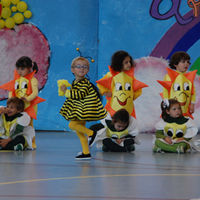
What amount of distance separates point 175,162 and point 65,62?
198 inches

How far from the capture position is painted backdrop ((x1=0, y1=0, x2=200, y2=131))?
9672mm

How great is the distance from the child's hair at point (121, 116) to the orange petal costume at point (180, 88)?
0.74 meters

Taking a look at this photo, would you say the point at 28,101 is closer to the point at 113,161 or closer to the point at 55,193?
the point at 113,161

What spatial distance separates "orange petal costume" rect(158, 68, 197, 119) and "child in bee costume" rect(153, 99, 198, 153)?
0.49 meters

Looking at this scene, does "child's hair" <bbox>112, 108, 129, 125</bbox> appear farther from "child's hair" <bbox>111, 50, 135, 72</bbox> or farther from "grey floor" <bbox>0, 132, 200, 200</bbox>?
"child's hair" <bbox>111, 50, 135, 72</bbox>

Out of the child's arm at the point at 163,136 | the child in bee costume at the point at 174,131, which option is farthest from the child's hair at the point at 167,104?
the child's arm at the point at 163,136

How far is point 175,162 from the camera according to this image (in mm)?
5449

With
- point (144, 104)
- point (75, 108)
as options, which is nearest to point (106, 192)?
point (75, 108)

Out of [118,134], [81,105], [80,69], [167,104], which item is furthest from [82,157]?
[167,104]

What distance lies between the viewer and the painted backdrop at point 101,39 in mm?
9672

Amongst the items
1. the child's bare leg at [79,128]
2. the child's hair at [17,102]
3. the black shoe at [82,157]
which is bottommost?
the black shoe at [82,157]

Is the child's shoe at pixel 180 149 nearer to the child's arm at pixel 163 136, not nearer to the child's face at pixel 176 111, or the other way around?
the child's arm at pixel 163 136

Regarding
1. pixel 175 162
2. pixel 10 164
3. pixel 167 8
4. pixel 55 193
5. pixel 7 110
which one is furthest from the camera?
pixel 167 8

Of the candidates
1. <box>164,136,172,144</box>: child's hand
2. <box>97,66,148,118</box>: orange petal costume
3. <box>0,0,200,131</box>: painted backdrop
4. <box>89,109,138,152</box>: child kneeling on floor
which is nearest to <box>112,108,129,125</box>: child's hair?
<box>89,109,138,152</box>: child kneeling on floor
